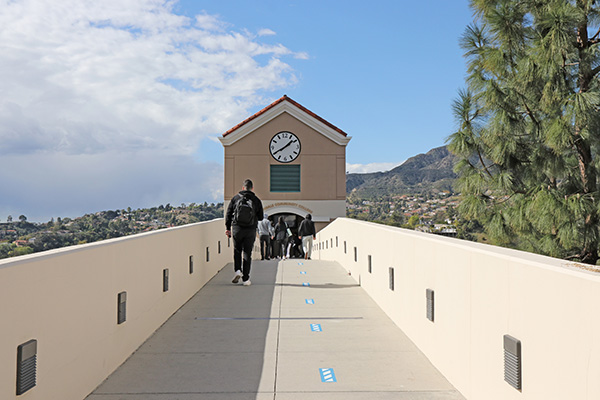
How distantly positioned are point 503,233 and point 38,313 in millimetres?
12738

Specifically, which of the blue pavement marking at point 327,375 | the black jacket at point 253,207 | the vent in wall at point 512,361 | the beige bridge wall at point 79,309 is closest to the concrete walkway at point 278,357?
the blue pavement marking at point 327,375

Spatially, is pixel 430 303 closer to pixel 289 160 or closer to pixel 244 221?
pixel 244 221

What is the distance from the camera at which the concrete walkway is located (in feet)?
14.1

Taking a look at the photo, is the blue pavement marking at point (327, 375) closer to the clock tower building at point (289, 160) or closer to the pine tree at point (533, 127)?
the pine tree at point (533, 127)

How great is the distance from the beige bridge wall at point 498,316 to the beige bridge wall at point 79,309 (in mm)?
3227

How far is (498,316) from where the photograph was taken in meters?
3.50

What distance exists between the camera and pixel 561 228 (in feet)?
39.3

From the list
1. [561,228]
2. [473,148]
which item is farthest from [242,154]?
[561,228]

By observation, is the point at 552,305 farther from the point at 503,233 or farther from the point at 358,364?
the point at 503,233

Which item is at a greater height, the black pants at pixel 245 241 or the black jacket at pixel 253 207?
the black jacket at pixel 253 207

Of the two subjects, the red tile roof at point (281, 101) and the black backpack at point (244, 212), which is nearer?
the black backpack at point (244, 212)

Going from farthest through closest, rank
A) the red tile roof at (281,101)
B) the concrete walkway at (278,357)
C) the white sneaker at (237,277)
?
the red tile roof at (281,101) → the white sneaker at (237,277) → the concrete walkway at (278,357)

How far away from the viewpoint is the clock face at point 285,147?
2817 centimetres

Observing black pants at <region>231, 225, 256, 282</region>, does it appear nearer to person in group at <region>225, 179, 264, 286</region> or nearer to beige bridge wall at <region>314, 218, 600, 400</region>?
person in group at <region>225, 179, 264, 286</region>
